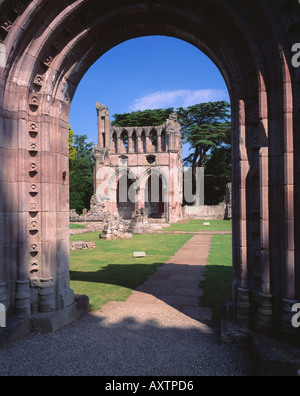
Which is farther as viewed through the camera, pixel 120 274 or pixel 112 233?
pixel 112 233

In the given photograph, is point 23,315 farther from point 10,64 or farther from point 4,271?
point 10,64

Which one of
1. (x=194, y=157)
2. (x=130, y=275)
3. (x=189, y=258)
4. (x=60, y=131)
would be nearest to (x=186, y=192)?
(x=194, y=157)

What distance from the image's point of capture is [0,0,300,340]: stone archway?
312cm

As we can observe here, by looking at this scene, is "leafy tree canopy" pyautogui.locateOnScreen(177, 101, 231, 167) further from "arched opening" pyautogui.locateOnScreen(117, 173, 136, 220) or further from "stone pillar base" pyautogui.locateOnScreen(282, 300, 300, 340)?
"stone pillar base" pyautogui.locateOnScreen(282, 300, 300, 340)

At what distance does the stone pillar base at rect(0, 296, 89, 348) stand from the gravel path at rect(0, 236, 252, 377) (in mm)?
93

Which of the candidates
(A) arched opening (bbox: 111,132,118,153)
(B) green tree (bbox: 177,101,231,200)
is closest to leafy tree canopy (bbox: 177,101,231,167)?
(B) green tree (bbox: 177,101,231,200)

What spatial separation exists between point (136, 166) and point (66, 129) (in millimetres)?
29809

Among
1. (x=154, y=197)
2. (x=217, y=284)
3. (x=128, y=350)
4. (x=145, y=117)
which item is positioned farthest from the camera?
(x=145, y=117)

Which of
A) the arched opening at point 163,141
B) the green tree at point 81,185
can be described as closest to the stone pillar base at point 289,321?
the arched opening at point 163,141

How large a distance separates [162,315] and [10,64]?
3916 millimetres

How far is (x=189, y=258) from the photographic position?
30.4ft

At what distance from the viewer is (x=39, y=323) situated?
369 centimetres

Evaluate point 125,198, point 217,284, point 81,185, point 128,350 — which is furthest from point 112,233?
point 81,185

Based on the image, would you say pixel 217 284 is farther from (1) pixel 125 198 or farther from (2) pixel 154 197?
(2) pixel 154 197
